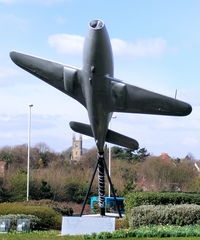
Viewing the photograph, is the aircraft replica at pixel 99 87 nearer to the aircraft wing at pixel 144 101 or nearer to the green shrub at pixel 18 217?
the aircraft wing at pixel 144 101

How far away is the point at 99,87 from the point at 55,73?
1721 millimetres

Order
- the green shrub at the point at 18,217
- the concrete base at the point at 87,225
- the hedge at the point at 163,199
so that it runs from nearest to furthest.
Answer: the concrete base at the point at 87,225 < the green shrub at the point at 18,217 < the hedge at the point at 163,199

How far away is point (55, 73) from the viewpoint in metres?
15.6

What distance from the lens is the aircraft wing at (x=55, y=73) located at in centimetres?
1523

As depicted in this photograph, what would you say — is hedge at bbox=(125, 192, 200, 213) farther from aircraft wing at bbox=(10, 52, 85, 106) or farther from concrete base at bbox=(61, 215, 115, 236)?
aircraft wing at bbox=(10, 52, 85, 106)

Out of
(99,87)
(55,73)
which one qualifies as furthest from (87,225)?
(55,73)

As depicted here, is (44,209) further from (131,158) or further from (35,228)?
(131,158)

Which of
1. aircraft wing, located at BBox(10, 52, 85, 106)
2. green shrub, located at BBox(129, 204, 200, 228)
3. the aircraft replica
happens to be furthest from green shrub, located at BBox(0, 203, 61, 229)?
aircraft wing, located at BBox(10, 52, 85, 106)

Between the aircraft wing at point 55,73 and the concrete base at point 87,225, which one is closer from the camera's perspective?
the aircraft wing at point 55,73

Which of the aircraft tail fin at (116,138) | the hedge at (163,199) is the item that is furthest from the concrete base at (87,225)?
the hedge at (163,199)

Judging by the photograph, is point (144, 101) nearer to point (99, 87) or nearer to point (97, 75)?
point (99, 87)

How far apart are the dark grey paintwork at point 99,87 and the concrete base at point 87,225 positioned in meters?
2.18

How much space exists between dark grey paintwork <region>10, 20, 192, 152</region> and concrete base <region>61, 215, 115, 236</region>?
2.18 m

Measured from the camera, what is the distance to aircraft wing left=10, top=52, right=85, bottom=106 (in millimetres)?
15227
